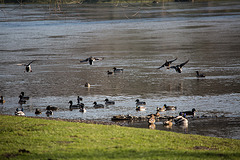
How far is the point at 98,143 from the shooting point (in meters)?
11.6

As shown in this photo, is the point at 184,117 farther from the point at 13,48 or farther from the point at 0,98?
the point at 13,48

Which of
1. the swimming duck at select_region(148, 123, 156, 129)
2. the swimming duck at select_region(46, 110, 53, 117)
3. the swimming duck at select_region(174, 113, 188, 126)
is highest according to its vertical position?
the swimming duck at select_region(46, 110, 53, 117)

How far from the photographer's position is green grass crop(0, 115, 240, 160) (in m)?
10.3

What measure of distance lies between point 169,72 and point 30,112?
14.4m

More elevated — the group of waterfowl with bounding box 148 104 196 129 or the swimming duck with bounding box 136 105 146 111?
the swimming duck with bounding box 136 105 146 111

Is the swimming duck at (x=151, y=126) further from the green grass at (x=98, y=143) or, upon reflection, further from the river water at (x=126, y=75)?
the green grass at (x=98, y=143)

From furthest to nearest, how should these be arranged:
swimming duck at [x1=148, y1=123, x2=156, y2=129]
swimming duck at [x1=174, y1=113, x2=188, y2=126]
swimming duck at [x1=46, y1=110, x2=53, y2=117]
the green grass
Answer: swimming duck at [x1=46, y1=110, x2=53, y2=117]
swimming duck at [x1=174, y1=113, x2=188, y2=126]
swimming duck at [x1=148, y1=123, x2=156, y2=129]
the green grass

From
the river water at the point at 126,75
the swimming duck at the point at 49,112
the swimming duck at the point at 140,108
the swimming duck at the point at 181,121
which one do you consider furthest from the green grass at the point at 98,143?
the swimming duck at the point at 140,108

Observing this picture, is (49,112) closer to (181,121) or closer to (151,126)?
(151,126)

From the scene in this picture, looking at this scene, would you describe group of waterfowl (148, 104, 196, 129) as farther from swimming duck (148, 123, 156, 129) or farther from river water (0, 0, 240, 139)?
river water (0, 0, 240, 139)

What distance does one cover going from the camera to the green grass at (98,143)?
1030cm

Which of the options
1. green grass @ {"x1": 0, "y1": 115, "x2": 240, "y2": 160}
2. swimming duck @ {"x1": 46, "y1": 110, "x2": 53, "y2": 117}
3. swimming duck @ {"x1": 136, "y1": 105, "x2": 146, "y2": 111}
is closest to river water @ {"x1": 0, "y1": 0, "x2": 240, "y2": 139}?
swimming duck @ {"x1": 136, "y1": 105, "x2": 146, "y2": 111}


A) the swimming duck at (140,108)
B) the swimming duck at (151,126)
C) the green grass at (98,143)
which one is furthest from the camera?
the swimming duck at (140,108)

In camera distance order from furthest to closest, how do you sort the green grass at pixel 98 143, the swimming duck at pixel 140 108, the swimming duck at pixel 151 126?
the swimming duck at pixel 140 108, the swimming duck at pixel 151 126, the green grass at pixel 98 143
